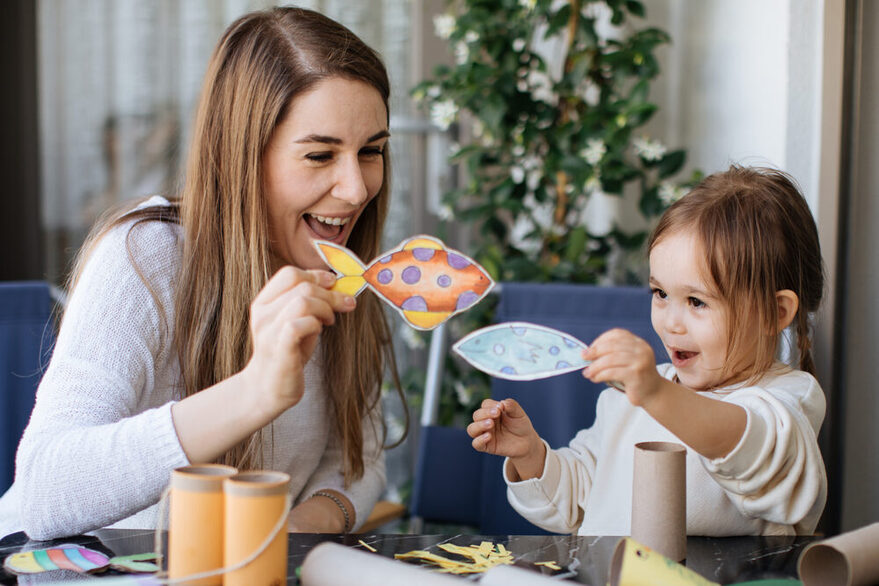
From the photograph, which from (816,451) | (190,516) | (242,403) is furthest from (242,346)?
(816,451)

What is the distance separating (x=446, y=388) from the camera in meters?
2.44

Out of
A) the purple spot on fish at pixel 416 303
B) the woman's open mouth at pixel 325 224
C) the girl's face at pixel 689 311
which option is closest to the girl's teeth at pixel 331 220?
the woman's open mouth at pixel 325 224

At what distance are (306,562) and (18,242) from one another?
8.90 feet

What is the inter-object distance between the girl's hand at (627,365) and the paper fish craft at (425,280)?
243 millimetres

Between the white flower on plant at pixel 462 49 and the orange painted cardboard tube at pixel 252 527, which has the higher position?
the white flower on plant at pixel 462 49

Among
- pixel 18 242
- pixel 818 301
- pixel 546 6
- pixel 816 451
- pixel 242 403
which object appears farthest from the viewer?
pixel 18 242

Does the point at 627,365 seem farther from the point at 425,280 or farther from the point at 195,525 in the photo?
the point at 195,525

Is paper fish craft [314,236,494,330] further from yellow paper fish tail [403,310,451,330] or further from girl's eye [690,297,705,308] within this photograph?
girl's eye [690,297,705,308]

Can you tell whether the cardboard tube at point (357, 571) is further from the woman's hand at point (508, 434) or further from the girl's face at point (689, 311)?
the girl's face at point (689, 311)

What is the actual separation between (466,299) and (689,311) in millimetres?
345

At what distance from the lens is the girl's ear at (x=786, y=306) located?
1254mm

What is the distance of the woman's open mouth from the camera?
4.43 ft

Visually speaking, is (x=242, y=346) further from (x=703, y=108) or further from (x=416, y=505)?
(x=703, y=108)

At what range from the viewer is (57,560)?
961mm
